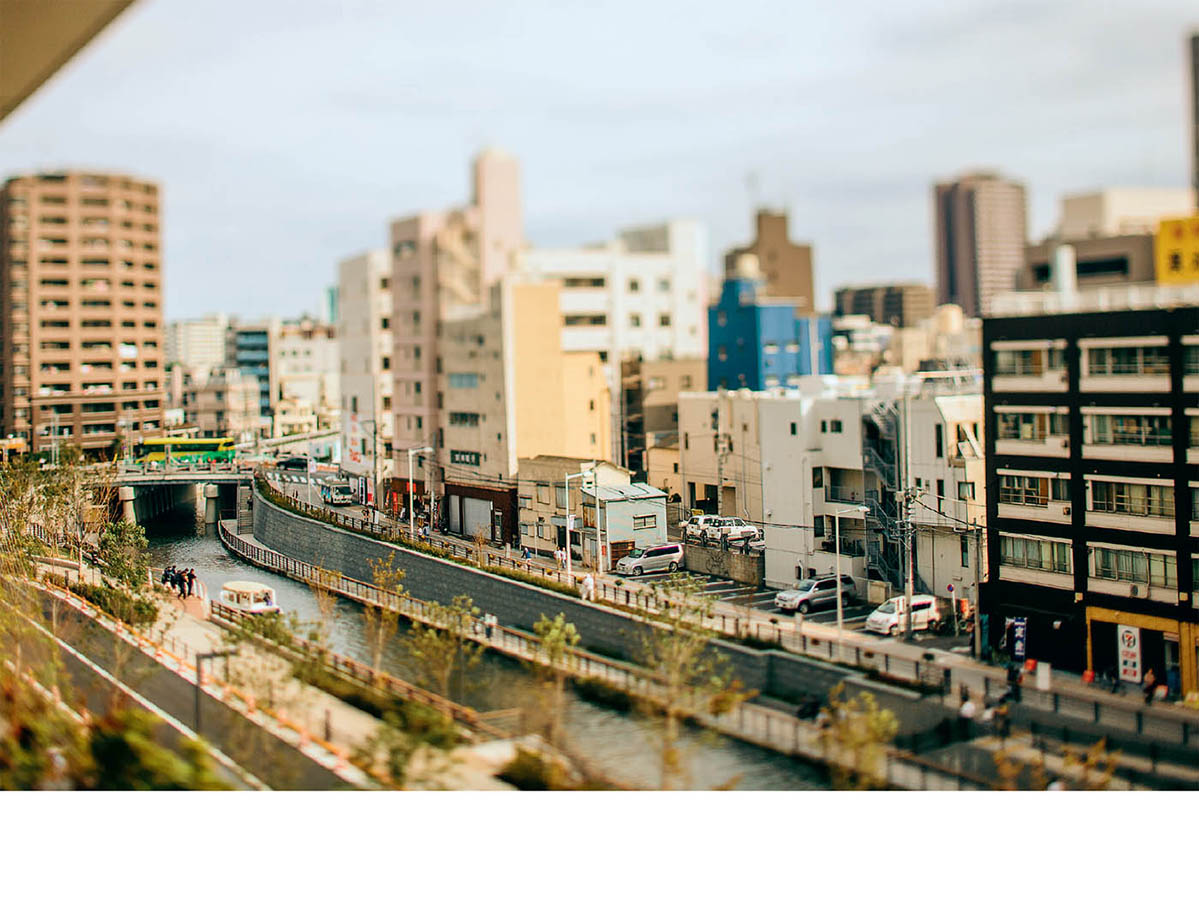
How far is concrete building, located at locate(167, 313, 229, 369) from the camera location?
21.8ft

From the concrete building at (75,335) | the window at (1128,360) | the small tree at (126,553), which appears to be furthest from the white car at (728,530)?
the concrete building at (75,335)

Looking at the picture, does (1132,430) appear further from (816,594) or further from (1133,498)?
(816,594)

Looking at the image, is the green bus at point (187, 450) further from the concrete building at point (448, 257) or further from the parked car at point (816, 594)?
the parked car at point (816, 594)

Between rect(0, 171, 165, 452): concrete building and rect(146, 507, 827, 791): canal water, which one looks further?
rect(0, 171, 165, 452): concrete building

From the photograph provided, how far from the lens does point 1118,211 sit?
17.1 ft

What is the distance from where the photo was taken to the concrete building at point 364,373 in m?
6.24

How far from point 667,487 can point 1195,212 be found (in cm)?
274

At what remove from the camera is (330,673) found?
5441 mm

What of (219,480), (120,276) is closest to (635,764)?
(219,480)

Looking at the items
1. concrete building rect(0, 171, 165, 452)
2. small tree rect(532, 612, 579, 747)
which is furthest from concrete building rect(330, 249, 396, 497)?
small tree rect(532, 612, 579, 747)

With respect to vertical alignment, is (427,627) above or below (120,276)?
below

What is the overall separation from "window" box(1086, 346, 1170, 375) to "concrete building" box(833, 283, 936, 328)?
2.85 ft

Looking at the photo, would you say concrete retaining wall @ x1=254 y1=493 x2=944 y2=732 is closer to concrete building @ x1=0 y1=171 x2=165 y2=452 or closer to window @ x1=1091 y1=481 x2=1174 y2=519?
concrete building @ x1=0 y1=171 x2=165 y2=452
